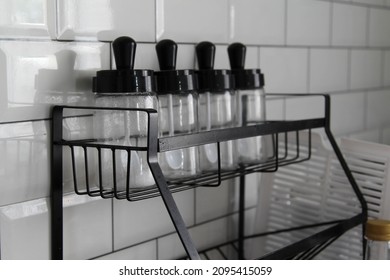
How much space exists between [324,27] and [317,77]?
11cm

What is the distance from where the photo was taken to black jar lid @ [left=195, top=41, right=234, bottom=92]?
0.87 m

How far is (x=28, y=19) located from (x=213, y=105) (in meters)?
0.31

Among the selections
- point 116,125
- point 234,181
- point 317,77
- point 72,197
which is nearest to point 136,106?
point 116,125

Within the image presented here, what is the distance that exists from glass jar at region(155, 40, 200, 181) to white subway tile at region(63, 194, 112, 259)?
109 mm

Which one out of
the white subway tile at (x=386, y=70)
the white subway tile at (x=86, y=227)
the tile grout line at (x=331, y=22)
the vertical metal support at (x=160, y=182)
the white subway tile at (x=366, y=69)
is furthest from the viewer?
the white subway tile at (x=386, y=70)

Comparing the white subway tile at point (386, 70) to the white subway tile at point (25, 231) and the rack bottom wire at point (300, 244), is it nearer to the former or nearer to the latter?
the rack bottom wire at point (300, 244)

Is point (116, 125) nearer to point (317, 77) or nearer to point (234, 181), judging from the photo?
point (234, 181)

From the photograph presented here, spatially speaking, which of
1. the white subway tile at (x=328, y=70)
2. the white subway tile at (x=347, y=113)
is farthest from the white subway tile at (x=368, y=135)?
the white subway tile at (x=328, y=70)

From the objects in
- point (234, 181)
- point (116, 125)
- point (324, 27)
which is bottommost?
point (234, 181)

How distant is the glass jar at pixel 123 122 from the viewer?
0.74 m

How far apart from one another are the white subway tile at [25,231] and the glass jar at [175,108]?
0.16m

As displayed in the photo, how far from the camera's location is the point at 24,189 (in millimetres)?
728

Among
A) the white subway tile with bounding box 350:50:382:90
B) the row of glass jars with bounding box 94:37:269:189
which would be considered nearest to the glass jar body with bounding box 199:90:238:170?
the row of glass jars with bounding box 94:37:269:189

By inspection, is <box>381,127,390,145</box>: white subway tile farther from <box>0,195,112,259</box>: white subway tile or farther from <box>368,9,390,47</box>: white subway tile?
<box>0,195,112,259</box>: white subway tile
